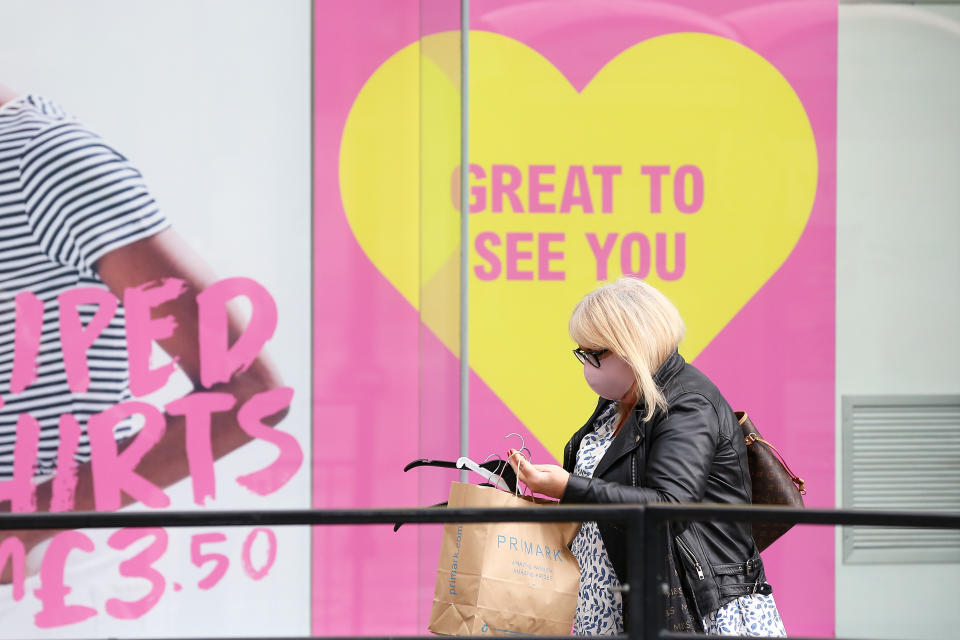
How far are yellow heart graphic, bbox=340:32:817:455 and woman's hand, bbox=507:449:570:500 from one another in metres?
1.94

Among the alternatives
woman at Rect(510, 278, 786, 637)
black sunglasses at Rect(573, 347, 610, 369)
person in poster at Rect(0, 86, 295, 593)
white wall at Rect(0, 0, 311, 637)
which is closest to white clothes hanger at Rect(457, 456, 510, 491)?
woman at Rect(510, 278, 786, 637)

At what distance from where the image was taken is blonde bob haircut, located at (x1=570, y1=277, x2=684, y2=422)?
2.25m

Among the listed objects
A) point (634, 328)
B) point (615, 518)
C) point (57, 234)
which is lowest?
point (615, 518)

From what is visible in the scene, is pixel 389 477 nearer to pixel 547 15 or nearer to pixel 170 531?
Result: pixel 170 531

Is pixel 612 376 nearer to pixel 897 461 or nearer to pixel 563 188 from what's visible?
pixel 563 188

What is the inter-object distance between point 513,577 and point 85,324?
2.78 metres

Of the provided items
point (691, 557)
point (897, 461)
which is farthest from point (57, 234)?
point (897, 461)

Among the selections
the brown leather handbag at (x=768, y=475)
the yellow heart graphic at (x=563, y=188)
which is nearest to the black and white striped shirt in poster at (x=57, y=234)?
the yellow heart graphic at (x=563, y=188)

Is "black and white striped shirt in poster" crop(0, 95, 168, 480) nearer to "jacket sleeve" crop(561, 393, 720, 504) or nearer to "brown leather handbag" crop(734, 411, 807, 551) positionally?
"jacket sleeve" crop(561, 393, 720, 504)

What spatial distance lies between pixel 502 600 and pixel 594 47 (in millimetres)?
2759

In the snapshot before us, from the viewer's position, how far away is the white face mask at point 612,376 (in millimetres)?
2285

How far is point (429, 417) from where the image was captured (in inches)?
167

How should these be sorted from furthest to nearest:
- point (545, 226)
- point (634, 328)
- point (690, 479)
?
point (545, 226)
point (634, 328)
point (690, 479)

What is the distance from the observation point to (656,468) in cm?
216
